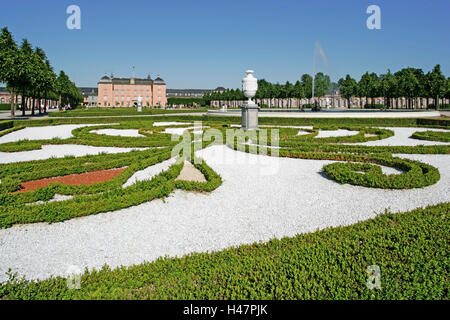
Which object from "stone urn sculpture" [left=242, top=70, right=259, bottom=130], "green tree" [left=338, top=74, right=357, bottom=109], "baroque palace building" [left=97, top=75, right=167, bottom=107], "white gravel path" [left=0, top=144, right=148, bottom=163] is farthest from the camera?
"baroque palace building" [left=97, top=75, right=167, bottom=107]

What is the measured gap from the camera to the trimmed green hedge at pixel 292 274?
3213 millimetres

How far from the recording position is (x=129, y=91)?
123375 mm

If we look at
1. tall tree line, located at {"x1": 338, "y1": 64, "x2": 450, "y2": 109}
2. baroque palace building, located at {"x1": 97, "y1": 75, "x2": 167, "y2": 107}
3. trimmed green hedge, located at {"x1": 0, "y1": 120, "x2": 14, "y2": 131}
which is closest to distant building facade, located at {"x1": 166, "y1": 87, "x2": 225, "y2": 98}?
baroque palace building, located at {"x1": 97, "y1": 75, "x2": 167, "y2": 107}

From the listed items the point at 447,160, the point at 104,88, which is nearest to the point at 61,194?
the point at 447,160

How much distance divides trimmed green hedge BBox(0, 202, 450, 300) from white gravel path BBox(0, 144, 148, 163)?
8279 mm

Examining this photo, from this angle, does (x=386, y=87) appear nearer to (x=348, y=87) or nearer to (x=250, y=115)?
(x=348, y=87)

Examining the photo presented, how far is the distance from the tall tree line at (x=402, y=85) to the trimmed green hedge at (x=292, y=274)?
5865cm

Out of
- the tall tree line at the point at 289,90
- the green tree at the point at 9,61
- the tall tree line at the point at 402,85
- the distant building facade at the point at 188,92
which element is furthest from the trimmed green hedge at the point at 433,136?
the distant building facade at the point at 188,92

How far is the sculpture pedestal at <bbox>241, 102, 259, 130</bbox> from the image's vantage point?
52.6ft

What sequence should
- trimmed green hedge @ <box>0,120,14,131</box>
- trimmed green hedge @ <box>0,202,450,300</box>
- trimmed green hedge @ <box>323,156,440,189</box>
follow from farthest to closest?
1. trimmed green hedge @ <box>0,120,14,131</box>
2. trimmed green hedge @ <box>323,156,440,189</box>
3. trimmed green hedge @ <box>0,202,450,300</box>

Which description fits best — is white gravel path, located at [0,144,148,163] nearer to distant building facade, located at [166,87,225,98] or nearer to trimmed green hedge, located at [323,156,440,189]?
trimmed green hedge, located at [323,156,440,189]

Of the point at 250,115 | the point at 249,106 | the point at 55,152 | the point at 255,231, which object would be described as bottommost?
the point at 255,231

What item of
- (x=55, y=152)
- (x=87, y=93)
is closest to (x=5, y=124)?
(x=55, y=152)

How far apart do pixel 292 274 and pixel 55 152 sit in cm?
1150
